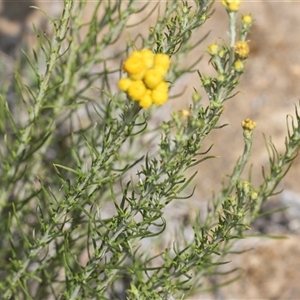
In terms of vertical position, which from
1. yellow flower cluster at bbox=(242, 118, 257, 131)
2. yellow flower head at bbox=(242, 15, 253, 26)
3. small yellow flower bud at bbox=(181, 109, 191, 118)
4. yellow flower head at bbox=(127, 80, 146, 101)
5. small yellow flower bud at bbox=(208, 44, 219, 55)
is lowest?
yellow flower head at bbox=(127, 80, 146, 101)

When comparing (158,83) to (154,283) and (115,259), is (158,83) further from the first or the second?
(154,283)

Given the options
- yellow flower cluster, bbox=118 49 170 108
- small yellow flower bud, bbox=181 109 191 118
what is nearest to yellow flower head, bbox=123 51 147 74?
yellow flower cluster, bbox=118 49 170 108

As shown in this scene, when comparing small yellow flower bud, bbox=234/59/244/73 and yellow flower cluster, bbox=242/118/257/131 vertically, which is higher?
small yellow flower bud, bbox=234/59/244/73

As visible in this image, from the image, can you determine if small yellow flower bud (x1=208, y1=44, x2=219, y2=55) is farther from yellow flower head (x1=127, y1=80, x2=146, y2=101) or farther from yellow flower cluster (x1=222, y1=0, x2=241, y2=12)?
yellow flower head (x1=127, y1=80, x2=146, y2=101)

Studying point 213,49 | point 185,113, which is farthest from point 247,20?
point 185,113

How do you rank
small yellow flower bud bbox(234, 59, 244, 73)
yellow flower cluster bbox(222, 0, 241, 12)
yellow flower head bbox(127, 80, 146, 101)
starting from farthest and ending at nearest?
yellow flower cluster bbox(222, 0, 241, 12) < small yellow flower bud bbox(234, 59, 244, 73) < yellow flower head bbox(127, 80, 146, 101)

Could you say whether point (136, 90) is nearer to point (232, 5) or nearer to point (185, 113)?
point (185, 113)

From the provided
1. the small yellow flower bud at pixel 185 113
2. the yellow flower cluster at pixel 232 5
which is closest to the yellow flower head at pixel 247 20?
the yellow flower cluster at pixel 232 5

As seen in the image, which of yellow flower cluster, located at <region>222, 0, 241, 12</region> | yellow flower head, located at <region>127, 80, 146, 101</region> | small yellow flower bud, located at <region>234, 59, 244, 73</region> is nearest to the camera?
yellow flower head, located at <region>127, 80, 146, 101</region>
